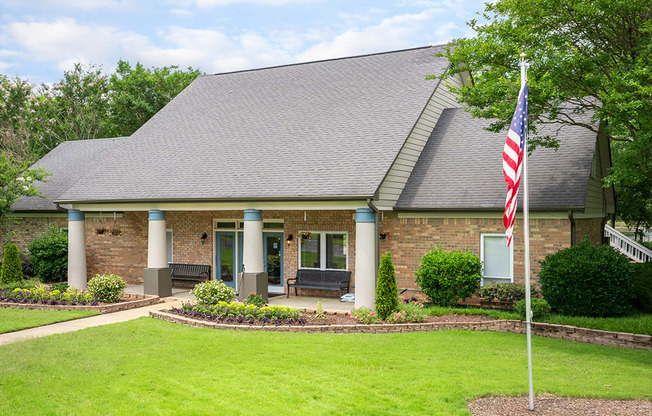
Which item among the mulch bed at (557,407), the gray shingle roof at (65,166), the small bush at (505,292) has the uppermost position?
the gray shingle roof at (65,166)

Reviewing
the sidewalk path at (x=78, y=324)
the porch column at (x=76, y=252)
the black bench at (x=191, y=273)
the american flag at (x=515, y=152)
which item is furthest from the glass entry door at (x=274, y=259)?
the american flag at (x=515, y=152)

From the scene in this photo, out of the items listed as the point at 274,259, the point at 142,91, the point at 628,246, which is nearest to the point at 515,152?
the point at 274,259

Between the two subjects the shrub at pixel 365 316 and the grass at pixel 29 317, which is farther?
the grass at pixel 29 317

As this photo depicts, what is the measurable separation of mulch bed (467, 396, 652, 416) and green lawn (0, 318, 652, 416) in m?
0.18

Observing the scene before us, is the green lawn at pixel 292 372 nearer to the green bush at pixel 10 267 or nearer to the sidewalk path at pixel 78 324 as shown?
the sidewalk path at pixel 78 324

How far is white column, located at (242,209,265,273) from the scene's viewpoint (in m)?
15.4

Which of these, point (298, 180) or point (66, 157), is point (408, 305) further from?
point (66, 157)

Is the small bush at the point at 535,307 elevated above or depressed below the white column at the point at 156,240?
below

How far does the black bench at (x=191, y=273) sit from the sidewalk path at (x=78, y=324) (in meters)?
2.63

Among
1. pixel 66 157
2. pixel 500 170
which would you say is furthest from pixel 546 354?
pixel 66 157

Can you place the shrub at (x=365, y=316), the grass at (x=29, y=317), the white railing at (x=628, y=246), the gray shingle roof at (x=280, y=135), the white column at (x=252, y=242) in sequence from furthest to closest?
the white railing at (x=628, y=246), the gray shingle roof at (x=280, y=135), the white column at (x=252, y=242), the grass at (x=29, y=317), the shrub at (x=365, y=316)

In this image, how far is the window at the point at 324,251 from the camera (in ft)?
55.1

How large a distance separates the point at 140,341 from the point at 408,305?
6.13 meters

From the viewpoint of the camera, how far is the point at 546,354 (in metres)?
9.96
